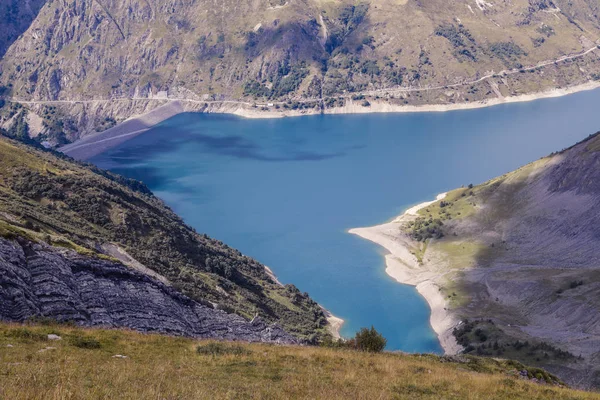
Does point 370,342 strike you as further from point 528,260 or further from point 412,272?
point 528,260

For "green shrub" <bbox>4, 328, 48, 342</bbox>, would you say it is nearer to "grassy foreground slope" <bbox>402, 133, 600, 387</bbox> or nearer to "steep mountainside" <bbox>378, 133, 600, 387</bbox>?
"grassy foreground slope" <bbox>402, 133, 600, 387</bbox>

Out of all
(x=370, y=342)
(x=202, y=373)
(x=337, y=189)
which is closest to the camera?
(x=202, y=373)

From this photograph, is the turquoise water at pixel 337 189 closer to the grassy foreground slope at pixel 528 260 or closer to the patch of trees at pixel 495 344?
the patch of trees at pixel 495 344

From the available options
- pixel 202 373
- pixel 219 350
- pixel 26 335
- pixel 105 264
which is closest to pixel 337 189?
pixel 105 264

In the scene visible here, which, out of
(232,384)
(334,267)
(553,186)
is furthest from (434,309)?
(232,384)

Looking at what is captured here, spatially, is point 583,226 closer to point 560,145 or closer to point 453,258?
point 453,258

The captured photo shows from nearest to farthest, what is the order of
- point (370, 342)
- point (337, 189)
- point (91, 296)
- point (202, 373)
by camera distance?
point (202, 373)
point (370, 342)
point (91, 296)
point (337, 189)
